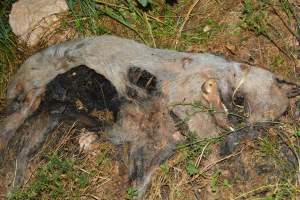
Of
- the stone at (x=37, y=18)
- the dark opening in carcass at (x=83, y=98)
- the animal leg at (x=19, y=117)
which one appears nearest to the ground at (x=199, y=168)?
the dark opening in carcass at (x=83, y=98)

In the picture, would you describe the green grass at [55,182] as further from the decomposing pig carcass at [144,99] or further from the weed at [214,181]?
the weed at [214,181]

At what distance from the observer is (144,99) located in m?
3.44

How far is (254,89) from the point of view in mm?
3445

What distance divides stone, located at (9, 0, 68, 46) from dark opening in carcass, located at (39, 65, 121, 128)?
1.08 m

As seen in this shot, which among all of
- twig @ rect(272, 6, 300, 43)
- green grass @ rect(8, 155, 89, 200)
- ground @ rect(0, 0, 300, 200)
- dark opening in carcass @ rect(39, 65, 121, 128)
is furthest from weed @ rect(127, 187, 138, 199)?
twig @ rect(272, 6, 300, 43)

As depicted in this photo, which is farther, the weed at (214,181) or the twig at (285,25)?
the twig at (285,25)

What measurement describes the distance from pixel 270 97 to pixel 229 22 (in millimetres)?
1023

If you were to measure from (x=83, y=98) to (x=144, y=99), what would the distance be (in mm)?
448

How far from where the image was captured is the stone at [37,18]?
443 centimetres

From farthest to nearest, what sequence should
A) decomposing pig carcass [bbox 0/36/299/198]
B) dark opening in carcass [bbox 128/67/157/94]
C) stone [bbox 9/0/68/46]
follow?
stone [bbox 9/0/68/46] < dark opening in carcass [bbox 128/67/157/94] < decomposing pig carcass [bbox 0/36/299/198]

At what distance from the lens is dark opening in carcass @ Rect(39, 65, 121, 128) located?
342cm

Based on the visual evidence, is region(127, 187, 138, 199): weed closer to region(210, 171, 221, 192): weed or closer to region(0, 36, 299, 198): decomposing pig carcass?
region(0, 36, 299, 198): decomposing pig carcass

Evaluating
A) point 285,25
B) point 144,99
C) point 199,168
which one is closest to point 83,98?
point 144,99

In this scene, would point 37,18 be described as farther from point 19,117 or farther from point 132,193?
point 132,193
